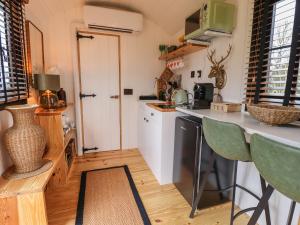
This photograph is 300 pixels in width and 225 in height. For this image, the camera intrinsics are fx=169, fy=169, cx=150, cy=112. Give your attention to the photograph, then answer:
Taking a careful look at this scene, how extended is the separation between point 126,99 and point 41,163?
173 cm

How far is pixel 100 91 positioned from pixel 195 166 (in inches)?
77.1

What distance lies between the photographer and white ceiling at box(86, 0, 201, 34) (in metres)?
2.23

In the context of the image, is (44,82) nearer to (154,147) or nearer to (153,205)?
(154,147)

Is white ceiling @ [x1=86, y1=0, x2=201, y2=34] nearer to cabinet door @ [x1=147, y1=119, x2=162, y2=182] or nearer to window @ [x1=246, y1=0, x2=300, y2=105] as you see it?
window @ [x1=246, y1=0, x2=300, y2=105]

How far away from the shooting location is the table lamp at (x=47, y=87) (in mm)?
1891

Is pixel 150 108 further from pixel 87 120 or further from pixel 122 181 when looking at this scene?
pixel 87 120

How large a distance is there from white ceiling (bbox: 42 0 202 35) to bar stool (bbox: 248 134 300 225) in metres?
1.99

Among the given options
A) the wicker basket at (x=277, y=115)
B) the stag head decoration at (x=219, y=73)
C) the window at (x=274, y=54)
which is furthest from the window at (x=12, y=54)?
the window at (x=274, y=54)

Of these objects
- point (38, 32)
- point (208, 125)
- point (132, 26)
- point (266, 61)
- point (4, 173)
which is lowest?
Result: point (4, 173)

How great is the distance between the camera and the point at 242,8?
5.51 ft

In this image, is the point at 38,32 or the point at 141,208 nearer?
the point at 141,208

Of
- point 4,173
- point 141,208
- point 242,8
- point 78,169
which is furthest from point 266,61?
point 78,169

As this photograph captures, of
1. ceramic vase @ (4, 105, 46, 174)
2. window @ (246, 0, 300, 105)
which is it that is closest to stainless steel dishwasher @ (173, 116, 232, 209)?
window @ (246, 0, 300, 105)

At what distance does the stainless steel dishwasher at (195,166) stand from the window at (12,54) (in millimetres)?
1573
